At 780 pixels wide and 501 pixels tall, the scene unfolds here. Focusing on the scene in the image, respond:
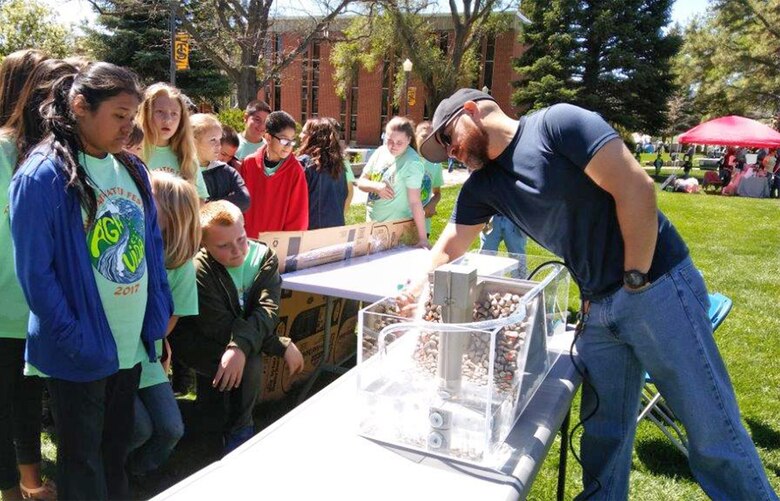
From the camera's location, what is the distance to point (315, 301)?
3762 mm

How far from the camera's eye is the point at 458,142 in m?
1.82

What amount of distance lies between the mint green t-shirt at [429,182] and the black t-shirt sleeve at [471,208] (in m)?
2.66

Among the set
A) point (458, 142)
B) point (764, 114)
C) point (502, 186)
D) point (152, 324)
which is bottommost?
point (152, 324)

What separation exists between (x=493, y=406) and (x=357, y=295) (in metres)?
1.59

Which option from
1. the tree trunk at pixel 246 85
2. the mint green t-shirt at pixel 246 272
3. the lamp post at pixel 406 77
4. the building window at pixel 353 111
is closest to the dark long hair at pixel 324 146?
the mint green t-shirt at pixel 246 272

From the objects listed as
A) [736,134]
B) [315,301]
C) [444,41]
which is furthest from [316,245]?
[444,41]

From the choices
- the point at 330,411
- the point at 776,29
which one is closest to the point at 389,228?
the point at 330,411

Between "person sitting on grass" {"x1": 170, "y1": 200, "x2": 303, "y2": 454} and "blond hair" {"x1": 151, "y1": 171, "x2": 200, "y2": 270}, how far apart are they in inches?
7.5

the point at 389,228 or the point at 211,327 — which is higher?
the point at 389,228

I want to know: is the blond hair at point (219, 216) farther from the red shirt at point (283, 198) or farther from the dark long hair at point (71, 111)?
the red shirt at point (283, 198)

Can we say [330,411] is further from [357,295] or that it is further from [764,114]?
[764,114]

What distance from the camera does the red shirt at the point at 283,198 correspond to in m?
3.88

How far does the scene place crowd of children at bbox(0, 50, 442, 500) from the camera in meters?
1.69

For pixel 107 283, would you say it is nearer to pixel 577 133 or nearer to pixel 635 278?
pixel 577 133
